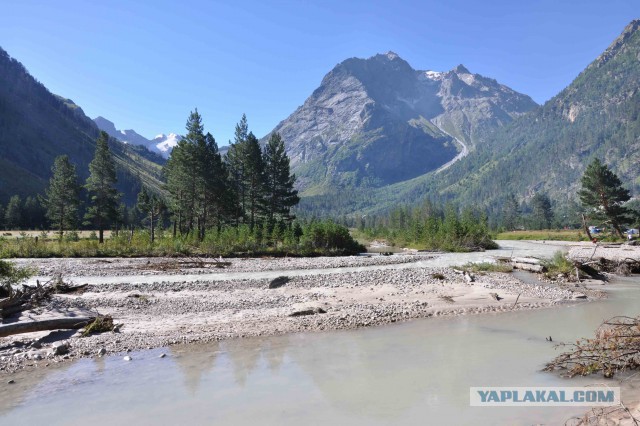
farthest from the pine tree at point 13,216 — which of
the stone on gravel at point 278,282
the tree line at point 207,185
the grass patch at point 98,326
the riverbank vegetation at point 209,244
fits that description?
the grass patch at point 98,326

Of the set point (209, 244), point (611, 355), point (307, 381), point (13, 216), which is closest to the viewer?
point (611, 355)

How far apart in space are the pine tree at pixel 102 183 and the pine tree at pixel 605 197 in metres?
74.4

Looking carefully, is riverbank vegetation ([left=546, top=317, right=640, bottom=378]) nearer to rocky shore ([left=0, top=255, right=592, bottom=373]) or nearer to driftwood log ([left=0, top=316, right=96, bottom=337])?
rocky shore ([left=0, top=255, right=592, bottom=373])

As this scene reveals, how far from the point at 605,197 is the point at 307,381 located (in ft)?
229

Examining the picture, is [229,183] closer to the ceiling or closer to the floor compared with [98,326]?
closer to the ceiling

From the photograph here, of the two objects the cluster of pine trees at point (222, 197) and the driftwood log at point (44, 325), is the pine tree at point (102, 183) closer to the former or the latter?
the cluster of pine trees at point (222, 197)

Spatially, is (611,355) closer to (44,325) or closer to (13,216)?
(44,325)

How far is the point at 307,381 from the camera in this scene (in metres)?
8.76

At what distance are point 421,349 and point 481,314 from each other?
6.16 m

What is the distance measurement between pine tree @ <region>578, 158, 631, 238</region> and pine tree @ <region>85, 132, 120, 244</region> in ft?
244

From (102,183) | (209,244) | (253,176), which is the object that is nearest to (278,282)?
(209,244)

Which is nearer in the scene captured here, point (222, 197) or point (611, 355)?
point (611, 355)

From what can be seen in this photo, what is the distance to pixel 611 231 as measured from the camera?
64.7 metres

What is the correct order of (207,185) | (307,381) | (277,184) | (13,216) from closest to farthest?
1. (307,381)
2. (207,185)
3. (277,184)
4. (13,216)
